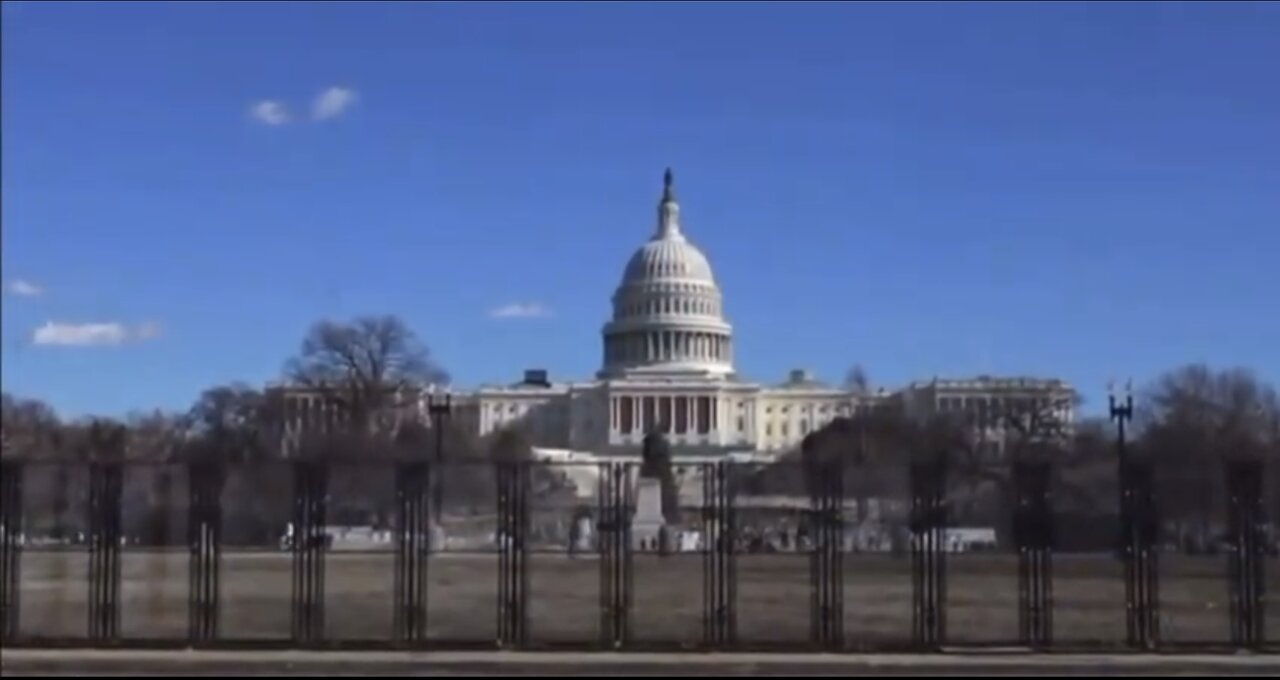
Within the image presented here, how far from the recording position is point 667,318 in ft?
563

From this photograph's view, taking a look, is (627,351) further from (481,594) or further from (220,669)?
(220,669)

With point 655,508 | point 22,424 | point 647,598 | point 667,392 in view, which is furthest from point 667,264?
point 22,424

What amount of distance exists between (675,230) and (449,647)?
531 ft

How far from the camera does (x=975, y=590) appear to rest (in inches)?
1302

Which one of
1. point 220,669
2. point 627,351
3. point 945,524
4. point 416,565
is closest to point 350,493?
point 416,565

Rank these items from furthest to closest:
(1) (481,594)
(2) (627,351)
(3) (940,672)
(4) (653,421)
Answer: (2) (627,351) → (4) (653,421) → (1) (481,594) → (3) (940,672)

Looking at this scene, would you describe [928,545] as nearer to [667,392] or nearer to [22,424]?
[22,424]

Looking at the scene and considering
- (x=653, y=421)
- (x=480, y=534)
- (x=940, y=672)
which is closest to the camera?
(x=940, y=672)

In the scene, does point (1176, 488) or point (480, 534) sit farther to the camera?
point (480, 534)

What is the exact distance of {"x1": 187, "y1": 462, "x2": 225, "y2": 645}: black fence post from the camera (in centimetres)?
2308

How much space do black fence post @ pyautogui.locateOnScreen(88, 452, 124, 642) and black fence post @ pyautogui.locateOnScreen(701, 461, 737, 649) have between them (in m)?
7.26

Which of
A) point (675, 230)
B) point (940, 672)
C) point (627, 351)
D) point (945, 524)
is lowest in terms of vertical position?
point (940, 672)

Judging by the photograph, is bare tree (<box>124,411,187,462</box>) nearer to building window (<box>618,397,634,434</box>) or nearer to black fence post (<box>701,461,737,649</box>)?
black fence post (<box>701,461,737,649</box>)

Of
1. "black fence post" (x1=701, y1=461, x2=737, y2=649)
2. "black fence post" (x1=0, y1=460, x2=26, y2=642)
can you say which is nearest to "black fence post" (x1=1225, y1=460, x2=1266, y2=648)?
"black fence post" (x1=701, y1=461, x2=737, y2=649)
